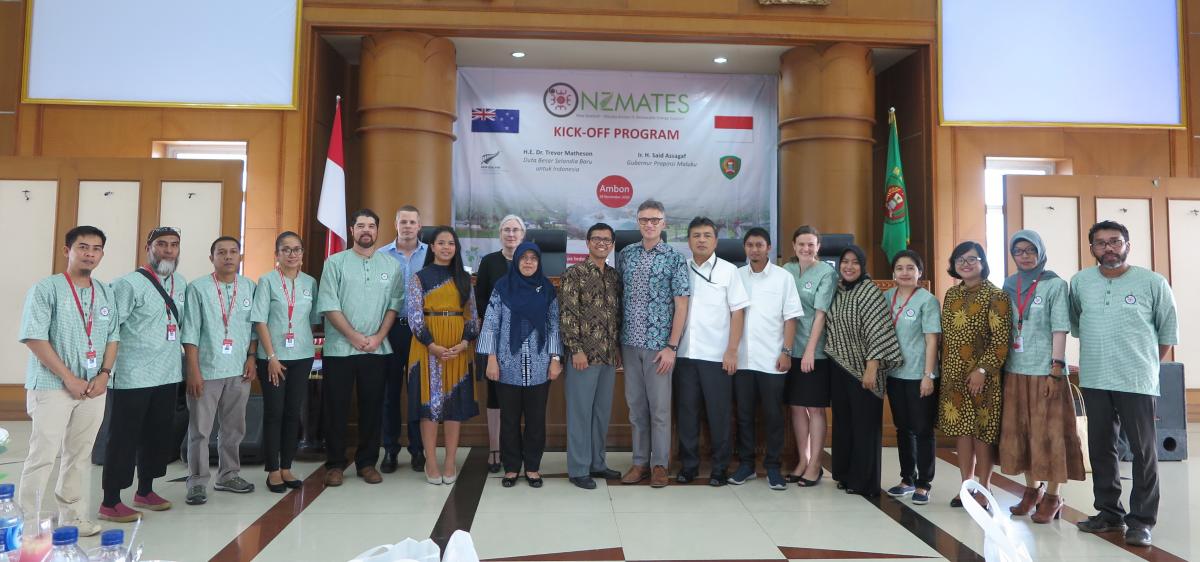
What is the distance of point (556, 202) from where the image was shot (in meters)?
7.23

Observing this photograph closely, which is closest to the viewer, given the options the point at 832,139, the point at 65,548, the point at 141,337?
the point at 65,548

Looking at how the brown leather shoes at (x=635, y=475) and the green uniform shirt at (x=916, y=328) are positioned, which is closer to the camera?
the green uniform shirt at (x=916, y=328)

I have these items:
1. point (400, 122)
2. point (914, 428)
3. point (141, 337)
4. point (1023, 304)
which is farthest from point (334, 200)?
point (1023, 304)

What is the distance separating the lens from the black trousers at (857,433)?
12.5 ft

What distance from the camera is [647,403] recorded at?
4.09 meters

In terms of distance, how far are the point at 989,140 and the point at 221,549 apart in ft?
21.2

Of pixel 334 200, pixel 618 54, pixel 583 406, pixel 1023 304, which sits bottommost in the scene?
pixel 583 406

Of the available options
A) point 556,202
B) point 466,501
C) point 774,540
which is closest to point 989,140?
point 556,202

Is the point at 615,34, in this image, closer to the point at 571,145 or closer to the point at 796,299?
the point at 571,145

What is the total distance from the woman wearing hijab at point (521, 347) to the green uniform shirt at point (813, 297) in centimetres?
116

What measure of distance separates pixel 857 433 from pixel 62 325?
3.70 m

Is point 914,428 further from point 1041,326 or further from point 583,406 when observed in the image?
point 583,406

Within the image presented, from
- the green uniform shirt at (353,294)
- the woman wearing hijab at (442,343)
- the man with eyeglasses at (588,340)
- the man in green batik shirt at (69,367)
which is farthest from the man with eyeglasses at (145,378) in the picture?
the man with eyeglasses at (588,340)

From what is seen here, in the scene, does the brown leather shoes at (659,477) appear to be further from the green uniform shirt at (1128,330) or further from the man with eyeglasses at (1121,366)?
the green uniform shirt at (1128,330)
